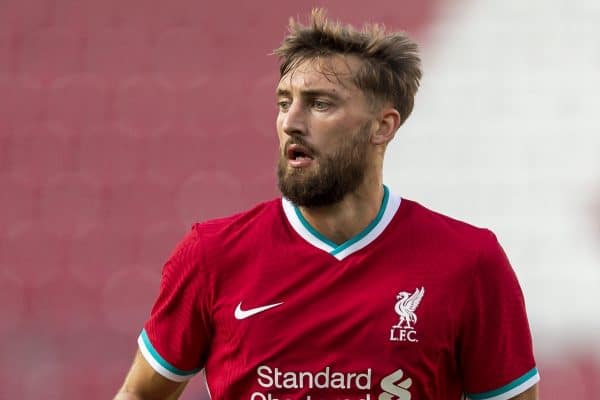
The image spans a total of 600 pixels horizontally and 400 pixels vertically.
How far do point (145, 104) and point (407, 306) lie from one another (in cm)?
302

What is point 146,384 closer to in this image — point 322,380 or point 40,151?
point 322,380

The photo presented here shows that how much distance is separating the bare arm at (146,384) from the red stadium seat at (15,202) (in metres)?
2.65

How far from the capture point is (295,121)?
212cm

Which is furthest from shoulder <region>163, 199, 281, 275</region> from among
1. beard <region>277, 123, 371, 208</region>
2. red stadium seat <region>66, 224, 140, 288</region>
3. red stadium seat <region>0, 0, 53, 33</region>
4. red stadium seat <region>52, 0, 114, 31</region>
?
red stadium seat <region>0, 0, 53, 33</region>

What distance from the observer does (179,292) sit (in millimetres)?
2176

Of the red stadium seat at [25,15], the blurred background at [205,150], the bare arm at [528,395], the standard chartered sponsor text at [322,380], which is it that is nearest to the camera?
the standard chartered sponsor text at [322,380]

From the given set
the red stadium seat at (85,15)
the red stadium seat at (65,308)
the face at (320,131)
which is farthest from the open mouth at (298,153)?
the red stadium seat at (85,15)

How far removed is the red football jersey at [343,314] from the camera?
208 centimetres

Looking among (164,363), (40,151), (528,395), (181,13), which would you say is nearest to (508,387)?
(528,395)

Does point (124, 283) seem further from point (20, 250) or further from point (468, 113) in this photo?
point (468, 113)

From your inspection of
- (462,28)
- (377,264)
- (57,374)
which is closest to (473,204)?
(462,28)

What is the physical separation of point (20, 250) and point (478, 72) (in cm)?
229

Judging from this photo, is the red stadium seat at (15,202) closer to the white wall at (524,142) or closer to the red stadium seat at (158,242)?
the red stadium seat at (158,242)

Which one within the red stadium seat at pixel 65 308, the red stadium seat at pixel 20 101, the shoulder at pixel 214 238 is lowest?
the red stadium seat at pixel 65 308
